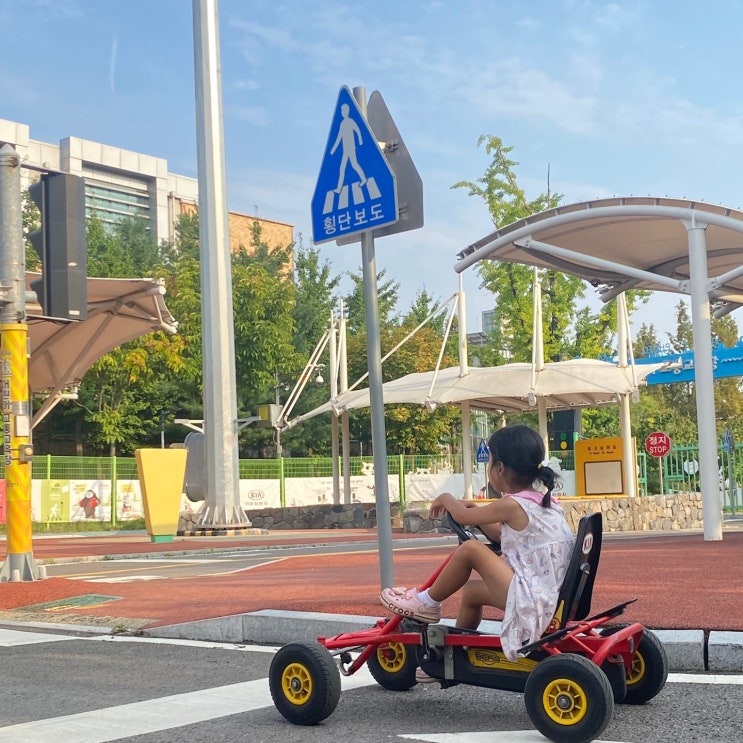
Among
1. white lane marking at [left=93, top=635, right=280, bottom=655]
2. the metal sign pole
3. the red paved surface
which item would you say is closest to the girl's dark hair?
the metal sign pole

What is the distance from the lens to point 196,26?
75.6 feet

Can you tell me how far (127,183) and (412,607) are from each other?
83552mm

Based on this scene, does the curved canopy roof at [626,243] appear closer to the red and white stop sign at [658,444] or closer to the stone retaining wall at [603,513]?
the stone retaining wall at [603,513]

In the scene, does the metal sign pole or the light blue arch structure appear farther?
the light blue arch structure

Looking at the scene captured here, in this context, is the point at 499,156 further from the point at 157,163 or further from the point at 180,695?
the point at 157,163

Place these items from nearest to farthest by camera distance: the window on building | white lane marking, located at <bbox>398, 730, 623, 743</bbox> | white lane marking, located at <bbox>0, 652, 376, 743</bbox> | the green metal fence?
white lane marking, located at <bbox>398, 730, 623, 743</bbox> → white lane marking, located at <bbox>0, 652, 376, 743</bbox> → the green metal fence → the window on building

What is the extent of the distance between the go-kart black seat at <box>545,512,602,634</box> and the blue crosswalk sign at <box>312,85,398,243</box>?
2.42m

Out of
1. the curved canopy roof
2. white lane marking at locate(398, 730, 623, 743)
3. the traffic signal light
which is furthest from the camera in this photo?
the curved canopy roof

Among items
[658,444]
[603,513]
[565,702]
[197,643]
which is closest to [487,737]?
[565,702]

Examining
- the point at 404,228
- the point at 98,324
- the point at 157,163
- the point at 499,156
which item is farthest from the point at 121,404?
the point at 157,163

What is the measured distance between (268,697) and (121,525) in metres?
28.2

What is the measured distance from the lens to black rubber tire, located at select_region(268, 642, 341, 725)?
436 centimetres

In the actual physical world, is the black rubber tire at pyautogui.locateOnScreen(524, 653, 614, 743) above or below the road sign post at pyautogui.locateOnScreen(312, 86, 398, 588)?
below

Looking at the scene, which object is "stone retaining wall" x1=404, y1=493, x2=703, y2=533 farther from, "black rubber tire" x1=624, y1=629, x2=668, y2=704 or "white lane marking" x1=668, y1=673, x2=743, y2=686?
"black rubber tire" x1=624, y1=629, x2=668, y2=704
